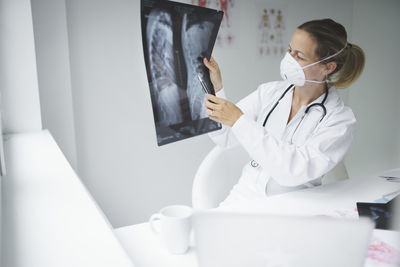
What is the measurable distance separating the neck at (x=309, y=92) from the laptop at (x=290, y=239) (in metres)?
1.19

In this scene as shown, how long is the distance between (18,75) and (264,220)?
58.9 inches

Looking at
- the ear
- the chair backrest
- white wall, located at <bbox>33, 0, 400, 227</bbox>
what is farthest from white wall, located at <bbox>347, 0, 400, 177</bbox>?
the chair backrest

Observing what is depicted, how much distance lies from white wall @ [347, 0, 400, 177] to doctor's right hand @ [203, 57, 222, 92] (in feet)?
7.28

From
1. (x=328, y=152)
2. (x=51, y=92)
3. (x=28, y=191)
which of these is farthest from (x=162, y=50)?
(x=51, y=92)

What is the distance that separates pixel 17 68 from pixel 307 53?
51.9 inches

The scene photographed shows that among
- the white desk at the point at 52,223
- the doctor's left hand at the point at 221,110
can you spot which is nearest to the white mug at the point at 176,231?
the white desk at the point at 52,223

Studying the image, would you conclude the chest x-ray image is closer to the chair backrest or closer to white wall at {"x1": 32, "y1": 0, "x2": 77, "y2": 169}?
the chair backrest

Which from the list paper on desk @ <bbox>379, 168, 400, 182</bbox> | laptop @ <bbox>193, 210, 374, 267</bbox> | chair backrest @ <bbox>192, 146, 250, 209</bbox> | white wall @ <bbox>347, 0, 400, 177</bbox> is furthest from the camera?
white wall @ <bbox>347, 0, 400, 177</bbox>

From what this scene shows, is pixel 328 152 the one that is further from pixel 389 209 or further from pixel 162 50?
pixel 162 50

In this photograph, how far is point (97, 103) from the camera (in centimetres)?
206

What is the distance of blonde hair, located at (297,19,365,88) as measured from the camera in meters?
1.40

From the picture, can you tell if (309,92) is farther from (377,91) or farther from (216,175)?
(377,91)

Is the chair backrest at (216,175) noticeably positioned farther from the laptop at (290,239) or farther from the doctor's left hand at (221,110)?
the laptop at (290,239)

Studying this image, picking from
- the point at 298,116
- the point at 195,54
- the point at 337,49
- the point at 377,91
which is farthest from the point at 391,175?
the point at 377,91
